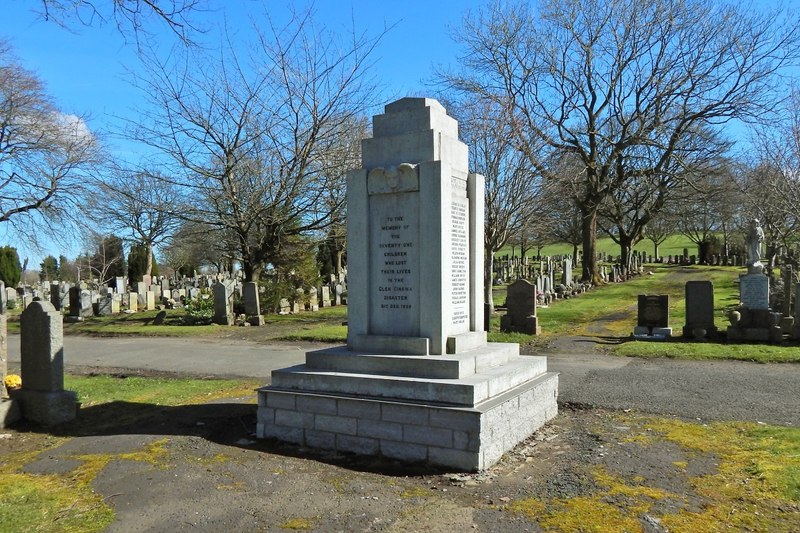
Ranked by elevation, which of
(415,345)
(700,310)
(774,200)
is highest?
(774,200)

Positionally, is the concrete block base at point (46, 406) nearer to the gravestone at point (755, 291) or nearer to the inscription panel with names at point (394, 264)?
the inscription panel with names at point (394, 264)

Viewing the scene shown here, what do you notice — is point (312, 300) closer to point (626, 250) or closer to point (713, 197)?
point (713, 197)

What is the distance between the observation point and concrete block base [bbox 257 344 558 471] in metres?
5.13

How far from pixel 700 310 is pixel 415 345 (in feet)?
34.9

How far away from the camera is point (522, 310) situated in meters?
15.3

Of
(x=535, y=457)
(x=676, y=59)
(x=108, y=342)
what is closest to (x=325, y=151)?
(x=108, y=342)

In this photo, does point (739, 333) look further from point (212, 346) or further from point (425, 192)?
point (212, 346)

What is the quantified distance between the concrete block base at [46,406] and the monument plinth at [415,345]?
9.63ft

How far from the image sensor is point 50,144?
2003 centimetres

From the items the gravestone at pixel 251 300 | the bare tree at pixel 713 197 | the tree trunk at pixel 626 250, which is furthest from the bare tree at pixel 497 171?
the tree trunk at pixel 626 250

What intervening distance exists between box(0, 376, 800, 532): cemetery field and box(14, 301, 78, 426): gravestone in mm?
334

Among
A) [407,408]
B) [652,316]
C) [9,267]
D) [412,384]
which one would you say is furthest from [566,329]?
[9,267]

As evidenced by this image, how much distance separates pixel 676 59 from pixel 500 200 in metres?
15.1

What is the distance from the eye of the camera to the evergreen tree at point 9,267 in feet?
138
